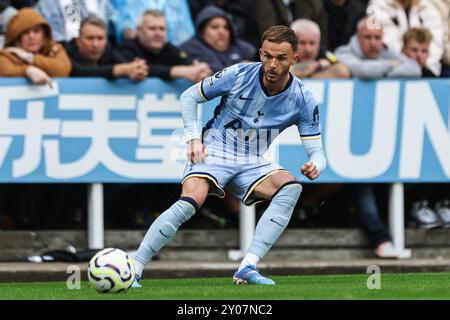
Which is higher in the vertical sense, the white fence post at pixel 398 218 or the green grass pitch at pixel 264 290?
the white fence post at pixel 398 218

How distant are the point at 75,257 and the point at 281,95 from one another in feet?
14.0

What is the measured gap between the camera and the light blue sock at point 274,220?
445 inches

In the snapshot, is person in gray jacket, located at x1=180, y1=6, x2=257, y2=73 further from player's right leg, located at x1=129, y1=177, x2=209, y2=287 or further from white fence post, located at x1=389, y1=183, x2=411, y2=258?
player's right leg, located at x1=129, y1=177, x2=209, y2=287

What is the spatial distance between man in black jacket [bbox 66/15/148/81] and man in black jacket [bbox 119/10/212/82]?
0.68ft

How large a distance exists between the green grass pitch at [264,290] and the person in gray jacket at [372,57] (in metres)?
3.94

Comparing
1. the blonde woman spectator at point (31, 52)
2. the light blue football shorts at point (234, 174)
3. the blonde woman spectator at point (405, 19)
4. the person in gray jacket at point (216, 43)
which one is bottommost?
the light blue football shorts at point (234, 174)

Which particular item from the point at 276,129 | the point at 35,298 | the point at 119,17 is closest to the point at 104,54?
the point at 119,17

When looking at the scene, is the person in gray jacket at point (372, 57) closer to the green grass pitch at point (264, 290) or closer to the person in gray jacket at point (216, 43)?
the person in gray jacket at point (216, 43)

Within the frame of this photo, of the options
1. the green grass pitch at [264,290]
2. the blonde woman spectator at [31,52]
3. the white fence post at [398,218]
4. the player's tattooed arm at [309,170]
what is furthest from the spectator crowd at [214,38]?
the player's tattooed arm at [309,170]

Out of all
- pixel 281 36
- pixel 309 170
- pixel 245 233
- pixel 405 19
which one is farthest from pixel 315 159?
pixel 405 19

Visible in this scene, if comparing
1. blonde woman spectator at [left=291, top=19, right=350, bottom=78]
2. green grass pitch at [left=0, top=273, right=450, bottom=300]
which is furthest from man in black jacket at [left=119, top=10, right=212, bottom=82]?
green grass pitch at [left=0, top=273, right=450, bottom=300]

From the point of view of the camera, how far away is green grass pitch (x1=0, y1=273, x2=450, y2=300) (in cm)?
983

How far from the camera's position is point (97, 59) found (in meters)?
15.5
